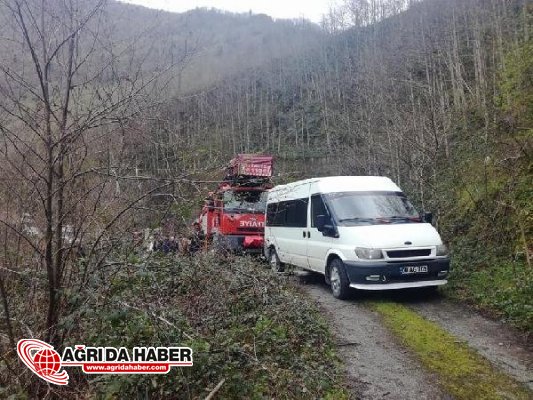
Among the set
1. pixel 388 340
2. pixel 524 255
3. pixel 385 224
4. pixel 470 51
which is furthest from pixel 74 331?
pixel 470 51

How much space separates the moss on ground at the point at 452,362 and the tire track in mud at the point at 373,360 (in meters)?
0.13

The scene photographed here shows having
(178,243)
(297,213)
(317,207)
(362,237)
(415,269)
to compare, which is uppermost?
(317,207)

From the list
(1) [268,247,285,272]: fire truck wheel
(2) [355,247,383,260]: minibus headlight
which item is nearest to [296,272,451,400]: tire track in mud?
(2) [355,247,383,260]: minibus headlight

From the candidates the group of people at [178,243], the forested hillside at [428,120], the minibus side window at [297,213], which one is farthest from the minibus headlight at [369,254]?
the group of people at [178,243]

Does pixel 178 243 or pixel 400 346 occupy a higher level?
pixel 178 243

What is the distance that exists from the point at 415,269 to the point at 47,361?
5.44 metres

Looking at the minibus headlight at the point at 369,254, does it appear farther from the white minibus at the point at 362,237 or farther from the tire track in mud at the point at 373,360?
the tire track in mud at the point at 373,360

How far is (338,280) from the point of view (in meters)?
7.81

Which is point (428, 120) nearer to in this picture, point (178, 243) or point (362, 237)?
point (362, 237)

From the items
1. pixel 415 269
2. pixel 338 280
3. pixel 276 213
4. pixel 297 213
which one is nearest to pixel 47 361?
pixel 338 280

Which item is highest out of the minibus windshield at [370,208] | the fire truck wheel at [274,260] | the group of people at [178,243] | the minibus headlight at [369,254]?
the minibus windshield at [370,208]

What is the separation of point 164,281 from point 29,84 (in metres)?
2.19

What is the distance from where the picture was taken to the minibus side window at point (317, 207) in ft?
28.1

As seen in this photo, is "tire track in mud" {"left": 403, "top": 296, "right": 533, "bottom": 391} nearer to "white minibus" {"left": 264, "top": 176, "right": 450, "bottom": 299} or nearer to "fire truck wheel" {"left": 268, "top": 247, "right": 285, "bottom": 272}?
"white minibus" {"left": 264, "top": 176, "right": 450, "bottom": 299}
